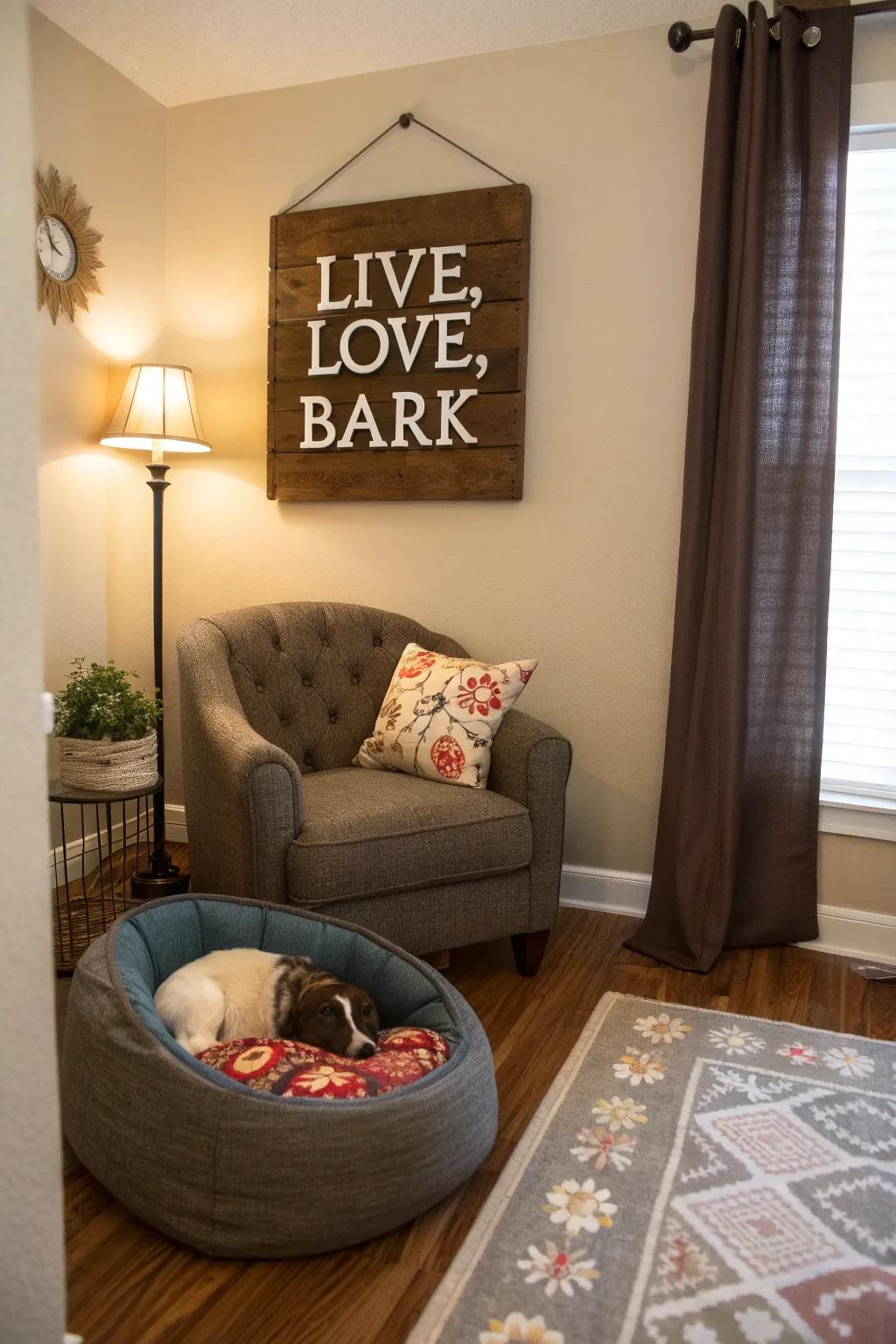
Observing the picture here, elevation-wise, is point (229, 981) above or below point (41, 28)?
below

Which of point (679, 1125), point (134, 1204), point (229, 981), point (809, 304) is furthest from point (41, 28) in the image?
point (679, 1125)

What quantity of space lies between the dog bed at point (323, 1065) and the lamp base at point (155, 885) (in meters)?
1.43

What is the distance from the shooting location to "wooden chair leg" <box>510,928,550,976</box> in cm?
266

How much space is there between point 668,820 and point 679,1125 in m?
1.07

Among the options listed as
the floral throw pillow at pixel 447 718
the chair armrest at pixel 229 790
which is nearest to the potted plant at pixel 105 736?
the chair armrest at pixel 229 790

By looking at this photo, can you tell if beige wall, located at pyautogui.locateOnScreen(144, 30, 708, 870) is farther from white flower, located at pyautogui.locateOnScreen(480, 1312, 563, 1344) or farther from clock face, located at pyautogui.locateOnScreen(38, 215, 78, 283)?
white flower, located at pyautogui.locateOnScreen(480, 1312, 563, 1344)

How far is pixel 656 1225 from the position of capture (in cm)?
166

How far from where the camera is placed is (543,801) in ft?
8.64

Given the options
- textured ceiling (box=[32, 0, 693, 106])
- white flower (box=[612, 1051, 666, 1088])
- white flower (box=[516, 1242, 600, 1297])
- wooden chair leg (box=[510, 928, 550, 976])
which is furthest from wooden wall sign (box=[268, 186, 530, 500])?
white flower (box=[516, 1242, 600, 1297])

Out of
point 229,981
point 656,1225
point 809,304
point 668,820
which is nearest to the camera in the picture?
point 656,1225

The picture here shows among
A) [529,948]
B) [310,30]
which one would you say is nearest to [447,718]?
[529,948]

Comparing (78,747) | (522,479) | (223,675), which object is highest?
(522,479)

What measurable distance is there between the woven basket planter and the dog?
0.86 meters

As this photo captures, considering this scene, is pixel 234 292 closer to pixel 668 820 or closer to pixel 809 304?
pixel 809 304
